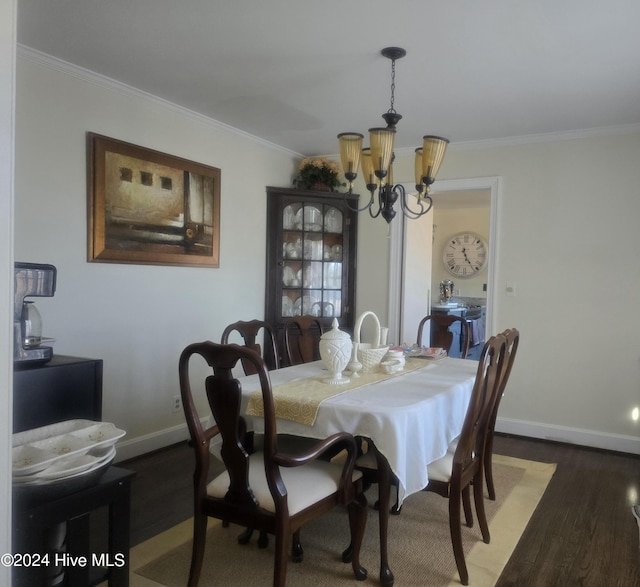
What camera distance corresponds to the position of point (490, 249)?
4.34 meters

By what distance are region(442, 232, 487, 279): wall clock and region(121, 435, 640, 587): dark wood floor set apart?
180 inches

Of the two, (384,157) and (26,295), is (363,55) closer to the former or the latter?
(384,157)

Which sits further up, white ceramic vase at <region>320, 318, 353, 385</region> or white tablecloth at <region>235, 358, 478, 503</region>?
white ceramic vase at <region>320, 318, 353, 385</region>

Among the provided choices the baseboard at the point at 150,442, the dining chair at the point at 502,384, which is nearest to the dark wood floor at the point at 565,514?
the baseboard at the point at 150,442

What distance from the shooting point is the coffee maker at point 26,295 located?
2.05 metres

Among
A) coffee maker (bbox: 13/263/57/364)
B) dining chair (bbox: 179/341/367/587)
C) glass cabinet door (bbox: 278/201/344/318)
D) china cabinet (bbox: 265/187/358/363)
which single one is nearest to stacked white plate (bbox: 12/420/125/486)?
dining chair (bbox: 179/341/367/587)

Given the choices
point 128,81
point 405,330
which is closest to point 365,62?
point 128,81

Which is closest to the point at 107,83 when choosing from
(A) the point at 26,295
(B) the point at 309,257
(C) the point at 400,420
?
(A) the point at 26,295

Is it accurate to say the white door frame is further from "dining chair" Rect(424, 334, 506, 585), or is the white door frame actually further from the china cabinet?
"dining chair" Rect(424, 334, 506, 585)

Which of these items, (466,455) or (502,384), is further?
(502,384)

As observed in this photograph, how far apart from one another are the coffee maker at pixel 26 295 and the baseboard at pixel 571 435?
3514 mm

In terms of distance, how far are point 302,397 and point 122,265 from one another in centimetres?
178

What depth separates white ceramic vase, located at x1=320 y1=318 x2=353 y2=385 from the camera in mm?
2373

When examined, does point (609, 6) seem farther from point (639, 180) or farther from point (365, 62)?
point (639, 180)
